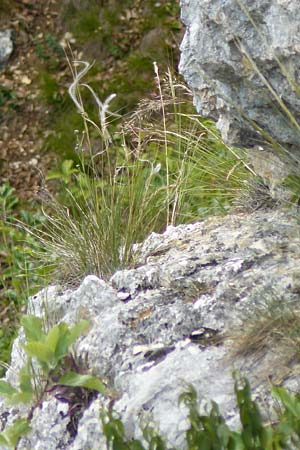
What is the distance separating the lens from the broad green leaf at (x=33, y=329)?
2.54 metres

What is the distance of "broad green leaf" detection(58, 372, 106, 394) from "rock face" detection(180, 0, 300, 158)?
0.92 m

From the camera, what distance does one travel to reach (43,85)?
750 centimetres

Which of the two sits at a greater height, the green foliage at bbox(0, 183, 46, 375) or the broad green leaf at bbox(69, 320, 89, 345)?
the broad green leaf at bbox(69, 320, 89, 345)

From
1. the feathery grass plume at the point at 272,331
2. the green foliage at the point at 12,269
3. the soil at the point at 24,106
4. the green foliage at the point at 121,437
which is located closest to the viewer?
the green foliage at the point at 121,437

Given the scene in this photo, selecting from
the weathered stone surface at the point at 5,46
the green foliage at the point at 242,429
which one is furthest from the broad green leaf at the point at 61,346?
the weathered stone surface at the point at 5,46

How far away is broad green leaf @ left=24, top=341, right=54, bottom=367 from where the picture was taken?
2416mm

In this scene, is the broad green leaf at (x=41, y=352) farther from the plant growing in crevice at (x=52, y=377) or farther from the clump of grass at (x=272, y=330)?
the clump of grass at (x=272, y=330)

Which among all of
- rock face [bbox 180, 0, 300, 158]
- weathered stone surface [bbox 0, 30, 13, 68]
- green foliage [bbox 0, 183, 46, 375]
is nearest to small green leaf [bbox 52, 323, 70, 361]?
rock face [bbox 180, 0, 300, 158]

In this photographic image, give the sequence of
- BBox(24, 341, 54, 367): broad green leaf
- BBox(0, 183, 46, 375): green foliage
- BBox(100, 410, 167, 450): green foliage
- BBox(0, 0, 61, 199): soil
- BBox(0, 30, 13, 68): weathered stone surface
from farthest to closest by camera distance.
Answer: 1. BBox(0, 30, 13, 68): weathered stone surface
2. BBox(0, 0, 61, 199): soil
3. BBox(0, 183, 46, 375): green foliage
4. BBox(24, 341, 54, 367): broad green leaf
5. BBox(100, 410, 167, 450): green foliage

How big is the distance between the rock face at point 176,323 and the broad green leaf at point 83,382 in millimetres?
62

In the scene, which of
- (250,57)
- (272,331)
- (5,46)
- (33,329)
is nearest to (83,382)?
(33,329)

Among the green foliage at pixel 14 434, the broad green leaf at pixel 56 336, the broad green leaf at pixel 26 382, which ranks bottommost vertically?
the green foliage at pixel 14 434

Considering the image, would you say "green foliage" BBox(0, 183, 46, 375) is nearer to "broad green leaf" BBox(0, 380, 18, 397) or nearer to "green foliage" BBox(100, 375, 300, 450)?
"broad green leaf" BBox(0, 380, 18, 397)

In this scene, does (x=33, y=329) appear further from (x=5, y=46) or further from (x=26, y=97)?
(x=5, y=46)
